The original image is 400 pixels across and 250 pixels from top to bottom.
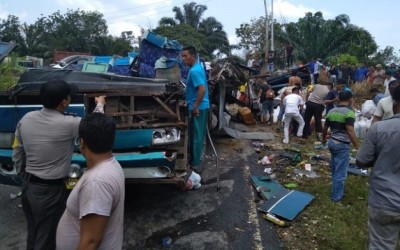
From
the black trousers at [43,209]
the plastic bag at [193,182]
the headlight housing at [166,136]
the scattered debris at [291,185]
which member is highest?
the headlight housing at [166,136]

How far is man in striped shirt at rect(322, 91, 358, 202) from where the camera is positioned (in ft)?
16.5

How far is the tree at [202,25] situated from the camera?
38781mm

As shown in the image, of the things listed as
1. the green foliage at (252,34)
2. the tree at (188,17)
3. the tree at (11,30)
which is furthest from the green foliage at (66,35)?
the green foliage at (252,34)

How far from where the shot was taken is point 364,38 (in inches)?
1039

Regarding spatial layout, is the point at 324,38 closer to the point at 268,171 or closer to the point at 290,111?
the point at 290,111

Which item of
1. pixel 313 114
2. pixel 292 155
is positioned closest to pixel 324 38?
pixel 313 114

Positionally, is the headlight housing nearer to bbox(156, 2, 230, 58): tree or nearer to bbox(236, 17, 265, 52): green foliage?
bbox(236, 17, 265, 52): green foliage

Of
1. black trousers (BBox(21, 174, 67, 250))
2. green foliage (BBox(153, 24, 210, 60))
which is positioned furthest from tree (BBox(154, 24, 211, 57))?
black trousers (BBox(21, 174, 67, 250))

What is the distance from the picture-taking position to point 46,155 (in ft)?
9.11

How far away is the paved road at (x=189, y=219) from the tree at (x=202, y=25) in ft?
111

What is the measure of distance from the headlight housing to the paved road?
101 cm

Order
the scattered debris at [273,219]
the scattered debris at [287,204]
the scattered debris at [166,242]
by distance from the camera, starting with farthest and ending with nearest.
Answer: the scattered debris at [287,204]
the scattered debris at [273,219]
the scattered debris at [166,242]

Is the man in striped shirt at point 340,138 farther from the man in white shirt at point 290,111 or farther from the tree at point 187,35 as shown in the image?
the tree at point 187,35

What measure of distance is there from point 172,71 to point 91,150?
3.90 m
